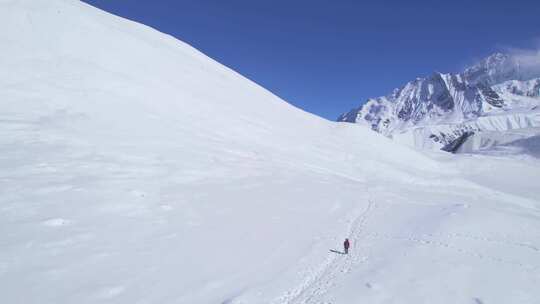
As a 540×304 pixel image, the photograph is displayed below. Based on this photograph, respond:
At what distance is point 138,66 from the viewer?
4466 centimetres

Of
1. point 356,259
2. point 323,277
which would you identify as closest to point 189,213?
point 323,277

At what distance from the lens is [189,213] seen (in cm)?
1628

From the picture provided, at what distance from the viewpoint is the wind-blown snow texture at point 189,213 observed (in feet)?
36.2

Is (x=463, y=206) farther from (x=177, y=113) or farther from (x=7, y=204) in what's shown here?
(x=177, y=113)

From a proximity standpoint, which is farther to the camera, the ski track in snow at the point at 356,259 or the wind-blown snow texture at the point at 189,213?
the ski track in snow at the point at 356,259

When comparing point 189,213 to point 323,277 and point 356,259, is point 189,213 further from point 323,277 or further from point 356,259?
point 356,259

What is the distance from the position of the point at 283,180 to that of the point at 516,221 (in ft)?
47.6

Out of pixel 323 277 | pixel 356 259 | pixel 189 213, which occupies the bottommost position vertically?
pixel 323 277

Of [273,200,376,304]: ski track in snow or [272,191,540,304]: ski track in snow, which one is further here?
[272,191,540,304]: ski track in snow

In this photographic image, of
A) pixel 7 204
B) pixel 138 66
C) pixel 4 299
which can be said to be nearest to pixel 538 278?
pixel 4 299

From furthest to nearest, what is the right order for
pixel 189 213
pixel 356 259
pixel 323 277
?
pixel 189 213
pixel 356 259
pixel 323 277

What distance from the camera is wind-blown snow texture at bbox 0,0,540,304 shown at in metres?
11.0

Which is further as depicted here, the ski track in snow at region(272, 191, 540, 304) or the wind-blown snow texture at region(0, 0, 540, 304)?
the ski track in snow at region(272, 191, 540, 304)

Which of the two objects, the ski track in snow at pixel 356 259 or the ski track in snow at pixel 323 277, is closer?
the ski track in snow at pixel 323 277
